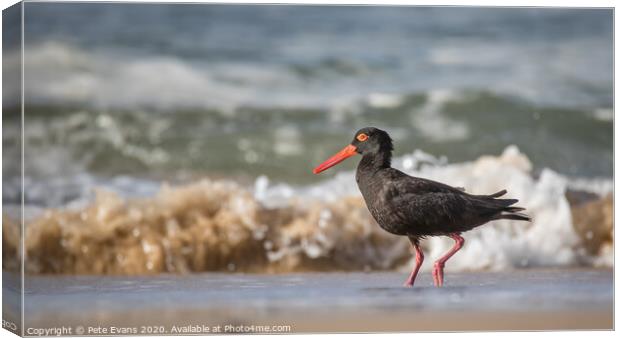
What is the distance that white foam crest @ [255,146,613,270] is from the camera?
9.72 meters

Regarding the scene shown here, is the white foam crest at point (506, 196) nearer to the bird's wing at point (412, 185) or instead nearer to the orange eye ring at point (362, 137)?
the orange eye ring at point (362, 137)

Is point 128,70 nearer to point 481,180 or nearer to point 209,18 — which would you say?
point 209,18

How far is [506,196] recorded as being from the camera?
9.66m

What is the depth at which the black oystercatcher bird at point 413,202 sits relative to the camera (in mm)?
8555

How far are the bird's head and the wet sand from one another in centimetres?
96

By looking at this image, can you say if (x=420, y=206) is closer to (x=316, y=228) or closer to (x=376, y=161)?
(x=376, y=161)

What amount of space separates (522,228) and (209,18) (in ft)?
9.92

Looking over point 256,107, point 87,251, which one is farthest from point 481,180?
point 87,251

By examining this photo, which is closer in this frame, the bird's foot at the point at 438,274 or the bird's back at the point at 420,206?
the bird's back at the point at 420,206

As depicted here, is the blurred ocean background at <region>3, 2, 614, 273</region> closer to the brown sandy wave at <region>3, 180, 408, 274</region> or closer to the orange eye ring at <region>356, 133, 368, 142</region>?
the brown sandy wave at <region>3, 180, 408, 274</region>

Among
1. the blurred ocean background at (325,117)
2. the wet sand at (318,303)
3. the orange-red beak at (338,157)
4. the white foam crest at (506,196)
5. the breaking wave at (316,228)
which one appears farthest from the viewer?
the white foam crest at (506,196)

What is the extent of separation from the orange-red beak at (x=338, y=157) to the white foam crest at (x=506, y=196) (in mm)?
806

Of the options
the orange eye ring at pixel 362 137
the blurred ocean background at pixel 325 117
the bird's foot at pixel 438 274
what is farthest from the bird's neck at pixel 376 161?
the blurred ocean background at pixel 325 117

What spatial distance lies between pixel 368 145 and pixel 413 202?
59 cm
